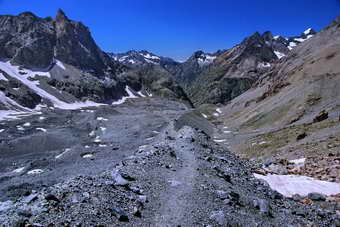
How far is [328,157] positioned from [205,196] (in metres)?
20.8

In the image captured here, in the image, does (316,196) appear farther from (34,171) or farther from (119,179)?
(34,171)

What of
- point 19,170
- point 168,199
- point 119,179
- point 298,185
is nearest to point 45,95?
point 19,170

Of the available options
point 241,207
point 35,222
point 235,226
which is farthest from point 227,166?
point 35,222

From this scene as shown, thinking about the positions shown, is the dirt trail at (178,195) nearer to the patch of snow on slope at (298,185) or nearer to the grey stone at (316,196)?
the patch of snow on slope at (298,185)

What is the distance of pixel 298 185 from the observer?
83.7 feet

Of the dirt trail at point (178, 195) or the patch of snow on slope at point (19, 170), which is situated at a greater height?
the dirt trail at point (178, 195)

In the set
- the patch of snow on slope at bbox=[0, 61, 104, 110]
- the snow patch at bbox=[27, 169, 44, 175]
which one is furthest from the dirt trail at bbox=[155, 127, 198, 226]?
the patch of snow on slope at bbox=[0, 61, 104, 110]

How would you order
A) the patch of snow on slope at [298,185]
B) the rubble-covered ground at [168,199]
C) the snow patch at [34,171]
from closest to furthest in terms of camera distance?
the rubble-covered ground at [168,199]
the patch of snow on slope at [298,185]
the snow patch at [34,171]

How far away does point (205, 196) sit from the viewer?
18.5 m

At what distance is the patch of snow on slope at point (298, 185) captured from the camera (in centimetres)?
2434

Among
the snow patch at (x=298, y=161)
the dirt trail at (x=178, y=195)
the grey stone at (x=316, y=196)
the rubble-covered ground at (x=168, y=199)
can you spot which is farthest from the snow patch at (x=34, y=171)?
the grey stone at (x=316, y=196)

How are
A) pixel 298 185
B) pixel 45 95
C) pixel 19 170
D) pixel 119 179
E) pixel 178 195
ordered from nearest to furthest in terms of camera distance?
pixel 178 195 → pixel 119 179 → pixel 298 185 → pixel 19 170 → pixel 45 95

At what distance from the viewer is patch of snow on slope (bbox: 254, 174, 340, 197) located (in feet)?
79.9

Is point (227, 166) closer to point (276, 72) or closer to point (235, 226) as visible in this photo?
point (235, 226)
